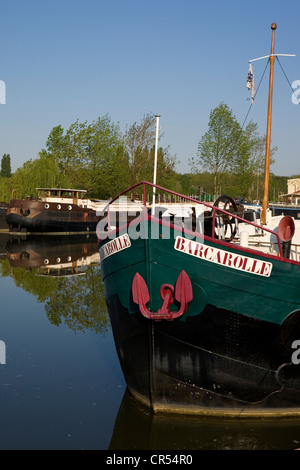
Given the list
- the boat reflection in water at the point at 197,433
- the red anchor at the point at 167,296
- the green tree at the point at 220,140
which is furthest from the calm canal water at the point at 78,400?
the green tree at the point at 220,140

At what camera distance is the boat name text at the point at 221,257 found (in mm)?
8312

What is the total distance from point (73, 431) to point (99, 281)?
45.4 feet

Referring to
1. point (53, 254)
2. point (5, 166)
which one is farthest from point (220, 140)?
point (5, 166)

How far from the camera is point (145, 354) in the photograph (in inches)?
354

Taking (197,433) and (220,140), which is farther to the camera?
(220,140)

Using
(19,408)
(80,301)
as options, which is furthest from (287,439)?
(80,301)

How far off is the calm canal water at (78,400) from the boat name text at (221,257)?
2904 millimetres

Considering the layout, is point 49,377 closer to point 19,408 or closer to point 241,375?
point 19,408

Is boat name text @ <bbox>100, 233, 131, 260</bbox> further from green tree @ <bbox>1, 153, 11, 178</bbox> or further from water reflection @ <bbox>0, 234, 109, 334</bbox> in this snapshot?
green tree @ <bbox>1, 153, 11, 178</bbox>

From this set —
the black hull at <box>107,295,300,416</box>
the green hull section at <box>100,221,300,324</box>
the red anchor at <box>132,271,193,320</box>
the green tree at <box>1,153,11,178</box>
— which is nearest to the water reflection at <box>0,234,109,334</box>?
the black hull at <box>107,295,300,416</box>

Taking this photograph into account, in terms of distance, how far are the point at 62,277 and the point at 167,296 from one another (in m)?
15.4

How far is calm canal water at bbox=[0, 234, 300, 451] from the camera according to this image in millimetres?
8102

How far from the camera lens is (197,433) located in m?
8.35

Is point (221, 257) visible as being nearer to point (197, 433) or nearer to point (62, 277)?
point (197, 433)
